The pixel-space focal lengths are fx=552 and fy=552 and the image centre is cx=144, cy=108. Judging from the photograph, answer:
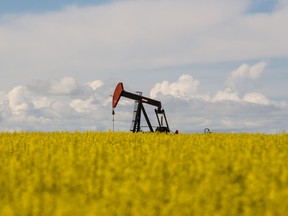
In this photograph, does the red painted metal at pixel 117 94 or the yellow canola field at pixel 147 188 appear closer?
the yellow canola field at pixel 147 188

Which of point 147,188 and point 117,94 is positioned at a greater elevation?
point 117,94

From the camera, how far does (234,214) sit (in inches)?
293

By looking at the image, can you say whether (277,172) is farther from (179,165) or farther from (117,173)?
(117,173)

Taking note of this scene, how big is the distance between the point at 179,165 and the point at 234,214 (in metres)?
3.13

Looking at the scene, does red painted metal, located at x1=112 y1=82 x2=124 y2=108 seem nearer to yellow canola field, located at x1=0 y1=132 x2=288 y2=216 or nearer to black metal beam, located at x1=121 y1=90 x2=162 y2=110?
black metal beam, located at x1=121 y1=90 x2=162 y2=110

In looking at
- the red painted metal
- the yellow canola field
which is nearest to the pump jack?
the red painted metal

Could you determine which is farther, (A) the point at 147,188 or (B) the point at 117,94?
(B) the point at 117,94

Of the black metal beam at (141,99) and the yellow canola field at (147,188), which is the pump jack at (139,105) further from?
the yellow canola field at (147,188)

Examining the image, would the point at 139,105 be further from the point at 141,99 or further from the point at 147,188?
the point at 147,188

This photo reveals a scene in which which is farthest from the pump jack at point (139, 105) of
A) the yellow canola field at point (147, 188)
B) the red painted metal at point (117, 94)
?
the yellow canola field at point (147, 188)

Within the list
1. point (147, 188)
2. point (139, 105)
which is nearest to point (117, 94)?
point (139, 105)

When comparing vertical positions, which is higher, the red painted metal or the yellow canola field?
the red painted metal

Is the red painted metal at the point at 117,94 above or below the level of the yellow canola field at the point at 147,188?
above

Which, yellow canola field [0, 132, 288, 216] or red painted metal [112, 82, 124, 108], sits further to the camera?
red painted metal [112, 82, 124, 108]
